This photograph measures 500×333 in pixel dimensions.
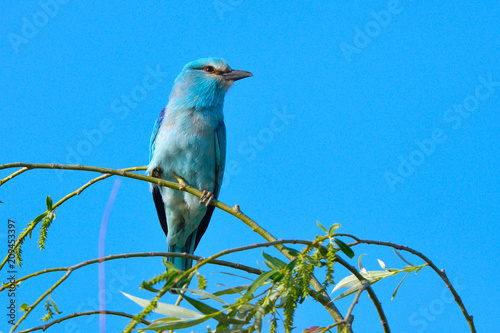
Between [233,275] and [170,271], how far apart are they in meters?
0.37

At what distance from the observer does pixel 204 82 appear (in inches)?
207

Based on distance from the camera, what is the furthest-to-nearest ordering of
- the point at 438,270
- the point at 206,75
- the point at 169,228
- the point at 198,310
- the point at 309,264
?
1. the point at 206,75
2. the point at 169,228
3. the point at 438,270
4. the point at 198,310
5. the point at 309,264

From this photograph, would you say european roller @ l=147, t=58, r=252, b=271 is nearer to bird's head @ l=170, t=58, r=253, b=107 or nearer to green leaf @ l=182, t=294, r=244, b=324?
bird's head @ l=170, t=58, r=253, b=107

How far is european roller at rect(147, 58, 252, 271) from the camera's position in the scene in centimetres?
457

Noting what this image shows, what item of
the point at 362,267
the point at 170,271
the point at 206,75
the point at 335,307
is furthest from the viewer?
the point at 206,75

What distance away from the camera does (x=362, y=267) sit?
2.30m

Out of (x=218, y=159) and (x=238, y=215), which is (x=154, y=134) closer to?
(x=218, y=159)

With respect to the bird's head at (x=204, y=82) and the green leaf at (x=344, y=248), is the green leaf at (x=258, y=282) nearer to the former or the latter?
the green leaf at (x=344, y=248)

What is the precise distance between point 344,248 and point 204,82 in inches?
148

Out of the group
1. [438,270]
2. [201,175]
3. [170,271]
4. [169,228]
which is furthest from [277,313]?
[169,228]

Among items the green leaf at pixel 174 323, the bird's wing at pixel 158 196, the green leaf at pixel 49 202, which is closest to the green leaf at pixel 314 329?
→ the green leaf at pixel 174 323

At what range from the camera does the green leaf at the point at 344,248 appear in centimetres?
173

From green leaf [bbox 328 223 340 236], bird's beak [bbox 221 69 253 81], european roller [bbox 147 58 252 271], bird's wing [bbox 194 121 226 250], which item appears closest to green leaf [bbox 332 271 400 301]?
green leaf [bbox 328 223 340 236]

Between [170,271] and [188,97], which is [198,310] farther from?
[188,97]
